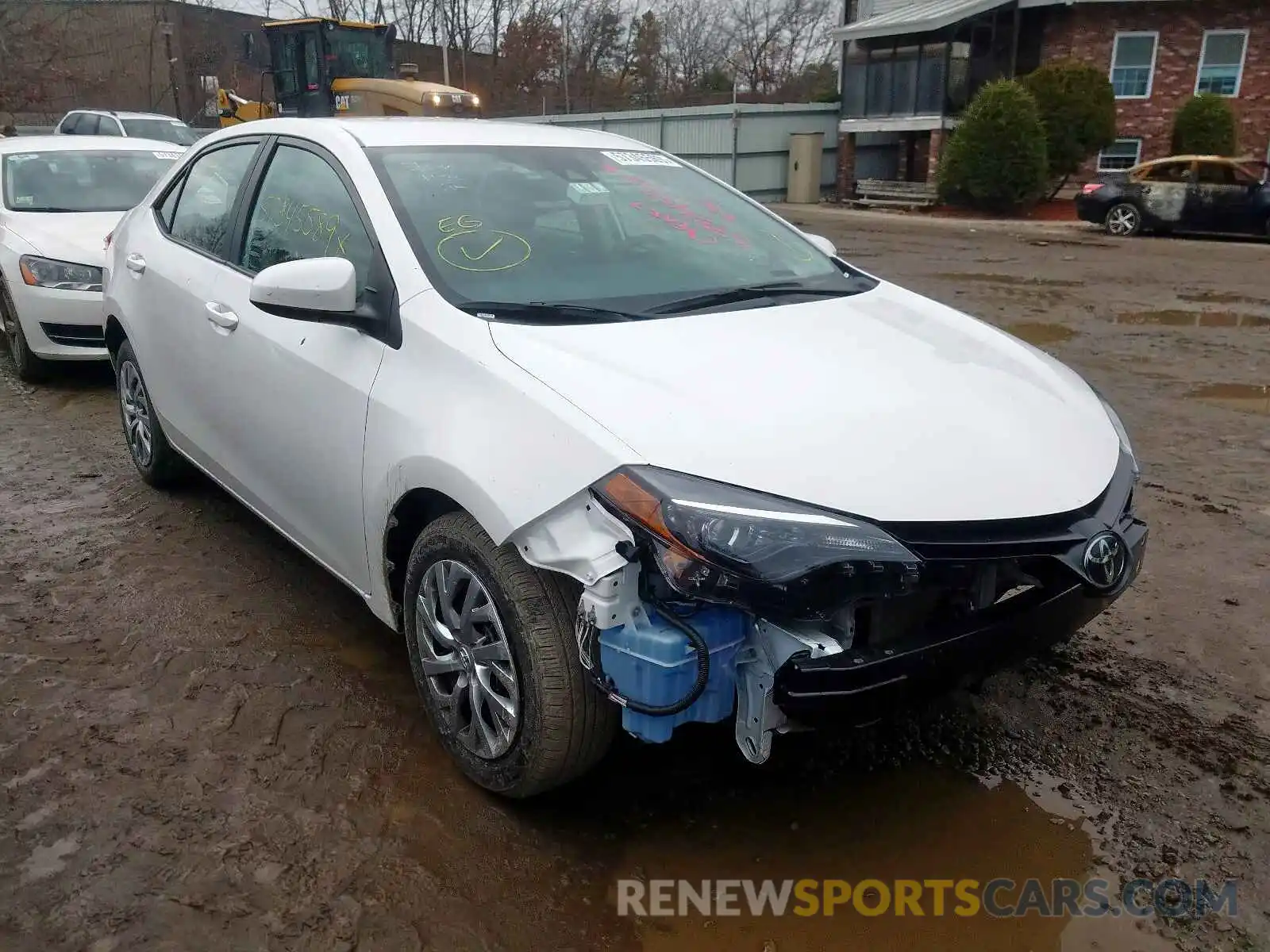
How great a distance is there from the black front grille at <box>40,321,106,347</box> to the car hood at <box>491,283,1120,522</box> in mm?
5195

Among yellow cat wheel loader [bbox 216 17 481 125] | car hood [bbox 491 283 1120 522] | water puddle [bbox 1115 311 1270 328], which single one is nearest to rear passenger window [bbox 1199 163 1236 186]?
water puddle [bbox 1115 311 1270 328]

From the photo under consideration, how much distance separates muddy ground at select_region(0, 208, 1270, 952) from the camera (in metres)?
2.30

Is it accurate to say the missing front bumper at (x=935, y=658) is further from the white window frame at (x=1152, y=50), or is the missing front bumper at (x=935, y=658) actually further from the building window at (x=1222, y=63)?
Result: the building window at (x=1222, y=63)

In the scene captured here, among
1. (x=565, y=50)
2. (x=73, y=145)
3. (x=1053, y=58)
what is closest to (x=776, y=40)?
(x=565, y=50)

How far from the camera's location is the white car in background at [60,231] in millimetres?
6539

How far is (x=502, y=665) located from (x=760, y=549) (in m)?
0.80

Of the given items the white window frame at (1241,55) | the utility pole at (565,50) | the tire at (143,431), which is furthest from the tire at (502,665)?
the utility pole at (565,50)

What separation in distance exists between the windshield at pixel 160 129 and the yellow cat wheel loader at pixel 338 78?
1.49 m

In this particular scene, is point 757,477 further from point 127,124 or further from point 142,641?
point 127,124

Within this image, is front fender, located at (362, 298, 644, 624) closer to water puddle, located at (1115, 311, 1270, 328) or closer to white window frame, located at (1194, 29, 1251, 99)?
water puddle, located at (1115, 311, 1270, 328)

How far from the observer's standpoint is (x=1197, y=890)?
2385 mm

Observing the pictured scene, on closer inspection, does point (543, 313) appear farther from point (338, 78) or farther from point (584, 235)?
point (338, 78)

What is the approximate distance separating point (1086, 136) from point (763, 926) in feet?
76.7

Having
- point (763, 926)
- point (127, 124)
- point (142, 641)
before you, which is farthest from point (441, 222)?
point (127, 124)
